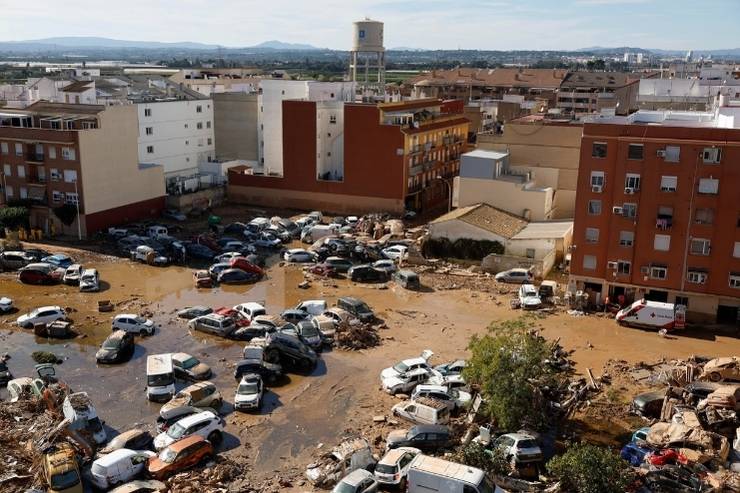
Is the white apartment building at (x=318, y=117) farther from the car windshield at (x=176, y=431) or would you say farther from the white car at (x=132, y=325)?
the car windshield at (x=176, y=431)

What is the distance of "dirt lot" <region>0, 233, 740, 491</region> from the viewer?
924 inches

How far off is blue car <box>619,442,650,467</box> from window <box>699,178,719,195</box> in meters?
16.7

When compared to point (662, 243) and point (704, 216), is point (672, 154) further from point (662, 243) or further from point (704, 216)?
point (662, 243)

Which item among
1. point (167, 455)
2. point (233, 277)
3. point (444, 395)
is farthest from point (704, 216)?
point (167, 455)

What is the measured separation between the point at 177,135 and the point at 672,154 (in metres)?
47.7

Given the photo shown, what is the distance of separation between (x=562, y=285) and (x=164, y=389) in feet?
78.7

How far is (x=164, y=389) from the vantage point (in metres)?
25.6

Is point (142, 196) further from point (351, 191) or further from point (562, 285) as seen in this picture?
point (562, 285)

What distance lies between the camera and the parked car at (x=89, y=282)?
38.6 meters

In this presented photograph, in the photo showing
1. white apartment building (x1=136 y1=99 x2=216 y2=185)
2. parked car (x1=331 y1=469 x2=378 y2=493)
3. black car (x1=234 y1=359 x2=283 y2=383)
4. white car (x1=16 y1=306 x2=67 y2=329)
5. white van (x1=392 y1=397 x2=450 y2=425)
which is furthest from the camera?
white apartment building (x1=136 y1=99 x2=216 y2=185)

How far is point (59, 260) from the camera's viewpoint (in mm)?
42594

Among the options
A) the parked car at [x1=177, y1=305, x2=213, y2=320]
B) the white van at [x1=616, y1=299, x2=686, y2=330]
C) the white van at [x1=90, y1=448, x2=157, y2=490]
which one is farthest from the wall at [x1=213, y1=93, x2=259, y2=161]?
the white van at [x1=90, y1=448, x2=157, y2=490]

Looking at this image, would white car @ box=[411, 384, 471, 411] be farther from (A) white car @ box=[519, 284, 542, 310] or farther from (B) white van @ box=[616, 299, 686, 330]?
(B) white van @ box=[616, 299, 686, 330]

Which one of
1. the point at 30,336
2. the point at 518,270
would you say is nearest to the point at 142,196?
the point at 30,336
